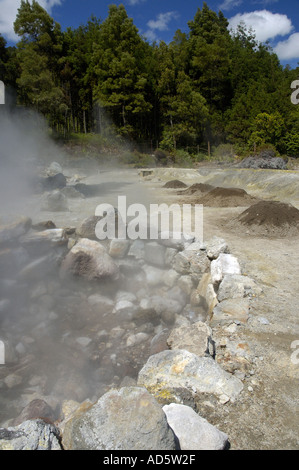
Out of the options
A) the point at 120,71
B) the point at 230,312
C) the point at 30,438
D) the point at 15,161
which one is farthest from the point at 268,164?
the point at 30,438

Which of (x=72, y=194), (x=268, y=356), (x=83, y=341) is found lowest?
(x=83, y=341)

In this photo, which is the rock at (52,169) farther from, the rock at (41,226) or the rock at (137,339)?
the rock at (137,339)

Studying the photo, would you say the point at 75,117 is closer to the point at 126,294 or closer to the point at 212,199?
the point at 212,199

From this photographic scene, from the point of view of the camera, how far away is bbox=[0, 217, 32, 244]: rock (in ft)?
12.2

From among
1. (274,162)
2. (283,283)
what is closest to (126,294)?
(283,283)

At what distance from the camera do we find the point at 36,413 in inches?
70.7

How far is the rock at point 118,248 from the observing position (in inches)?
157

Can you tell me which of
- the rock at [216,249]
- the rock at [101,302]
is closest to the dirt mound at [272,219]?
the rock at [216,249]

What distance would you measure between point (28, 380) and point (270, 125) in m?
18.6

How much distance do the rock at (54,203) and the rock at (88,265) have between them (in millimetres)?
2645

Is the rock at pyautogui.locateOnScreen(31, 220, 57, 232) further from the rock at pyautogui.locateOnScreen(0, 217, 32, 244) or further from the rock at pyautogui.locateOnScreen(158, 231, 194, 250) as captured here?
the rock at pyautogui.locateOnScreen(158, 231, 194, 250)

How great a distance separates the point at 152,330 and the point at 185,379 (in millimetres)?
1195

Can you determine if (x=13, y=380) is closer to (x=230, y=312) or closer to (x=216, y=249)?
(x=230, y=312)

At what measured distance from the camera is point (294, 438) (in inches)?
54.8
